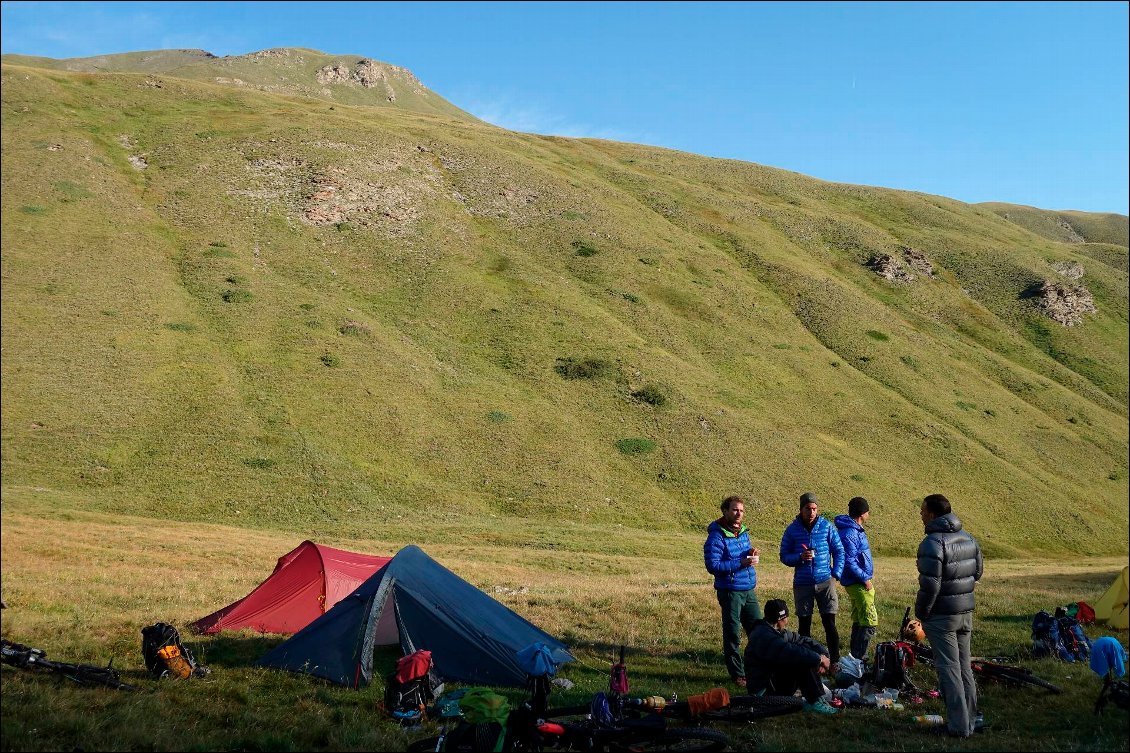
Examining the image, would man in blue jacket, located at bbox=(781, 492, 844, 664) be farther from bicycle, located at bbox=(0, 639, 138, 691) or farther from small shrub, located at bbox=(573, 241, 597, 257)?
small shrub, located at bbox=(573, 241, 597, 257)

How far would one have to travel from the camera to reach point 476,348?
197ft

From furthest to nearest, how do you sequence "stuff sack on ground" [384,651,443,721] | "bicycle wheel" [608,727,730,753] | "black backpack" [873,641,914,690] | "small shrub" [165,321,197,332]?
"small shrub" [165,321,197,332], "black backpack" [873,641,914,690], "stuff sack on ground" [384,651,443,721], "bicycle wheel" [608,727,730,753]

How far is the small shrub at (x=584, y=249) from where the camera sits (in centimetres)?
7669

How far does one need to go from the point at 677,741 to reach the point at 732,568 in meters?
3.72

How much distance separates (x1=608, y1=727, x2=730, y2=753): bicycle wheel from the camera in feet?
28.7

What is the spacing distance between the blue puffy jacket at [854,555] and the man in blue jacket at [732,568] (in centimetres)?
168

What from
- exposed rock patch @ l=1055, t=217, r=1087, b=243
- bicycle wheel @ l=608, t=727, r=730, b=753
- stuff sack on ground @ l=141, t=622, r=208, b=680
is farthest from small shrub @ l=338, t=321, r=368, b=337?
exposed rock patch @ l=1055, t=217, r=1087, b=243

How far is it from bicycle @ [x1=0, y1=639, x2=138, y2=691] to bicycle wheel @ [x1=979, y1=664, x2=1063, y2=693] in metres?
12.9

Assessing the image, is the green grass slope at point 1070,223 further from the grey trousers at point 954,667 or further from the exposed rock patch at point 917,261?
the grey trousers at point 954,667

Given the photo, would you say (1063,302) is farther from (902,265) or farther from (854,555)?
(854,555)

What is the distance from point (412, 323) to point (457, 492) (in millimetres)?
21276

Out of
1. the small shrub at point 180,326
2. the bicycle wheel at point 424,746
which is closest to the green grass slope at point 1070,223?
the small shrub at point 180,326

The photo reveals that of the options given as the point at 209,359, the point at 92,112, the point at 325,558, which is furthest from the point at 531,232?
the point at 325,558

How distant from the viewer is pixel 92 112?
280 ft
